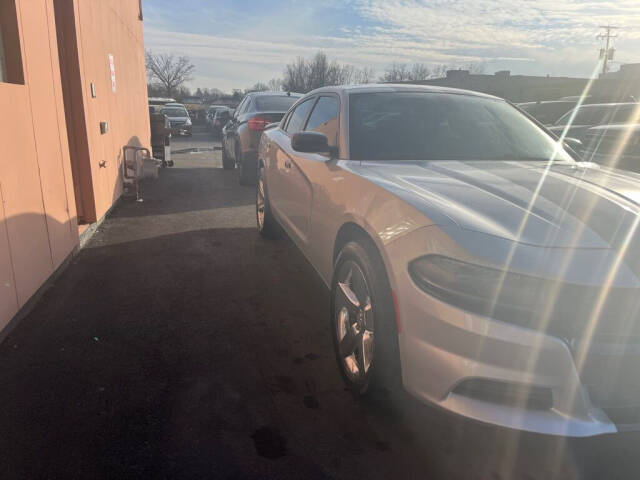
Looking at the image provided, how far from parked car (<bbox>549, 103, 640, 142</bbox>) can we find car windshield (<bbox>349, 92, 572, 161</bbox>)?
16.1ft

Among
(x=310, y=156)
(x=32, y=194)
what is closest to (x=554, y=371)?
(x=310, y=156)

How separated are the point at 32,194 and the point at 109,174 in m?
2.87

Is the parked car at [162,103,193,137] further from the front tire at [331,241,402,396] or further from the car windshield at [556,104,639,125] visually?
the front tire at [331,241,402,396]

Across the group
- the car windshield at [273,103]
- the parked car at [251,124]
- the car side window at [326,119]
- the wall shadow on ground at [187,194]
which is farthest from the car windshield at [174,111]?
the car side window at [326,119]

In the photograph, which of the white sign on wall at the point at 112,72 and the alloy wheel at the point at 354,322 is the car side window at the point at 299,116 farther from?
the white sign on wall at the point at 112,72

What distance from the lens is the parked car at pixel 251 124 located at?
845 cm

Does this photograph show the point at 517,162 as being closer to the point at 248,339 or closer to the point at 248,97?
the point at 248,339

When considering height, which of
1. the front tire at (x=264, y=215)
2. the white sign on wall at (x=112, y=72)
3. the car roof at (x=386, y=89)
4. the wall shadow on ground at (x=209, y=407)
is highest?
the white sign on wall at (x=112, y=72)

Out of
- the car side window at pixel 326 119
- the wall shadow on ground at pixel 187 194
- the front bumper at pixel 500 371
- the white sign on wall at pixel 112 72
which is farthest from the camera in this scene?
the wall shadow on ground at pixel 187 194

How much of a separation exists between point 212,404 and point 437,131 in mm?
2327

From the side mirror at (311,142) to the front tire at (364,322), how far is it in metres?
0.84

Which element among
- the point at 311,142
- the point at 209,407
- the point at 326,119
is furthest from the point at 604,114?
the point at 209,407

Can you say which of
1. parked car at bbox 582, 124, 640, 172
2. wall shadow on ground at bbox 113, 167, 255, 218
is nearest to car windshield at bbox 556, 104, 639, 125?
parked car at bbox 582, 124, 640, 172

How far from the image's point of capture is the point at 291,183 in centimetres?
428
